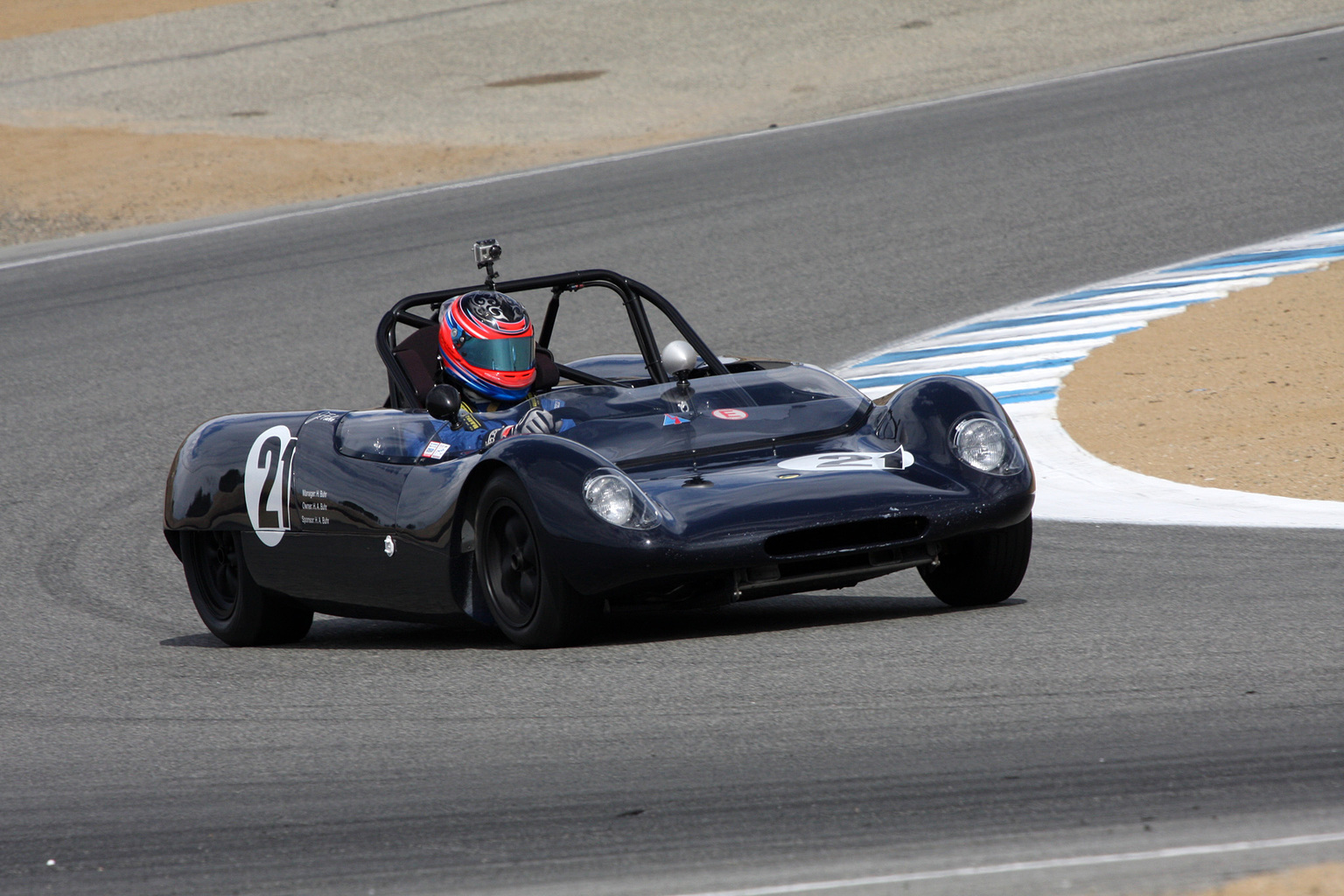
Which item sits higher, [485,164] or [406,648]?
[485,164]

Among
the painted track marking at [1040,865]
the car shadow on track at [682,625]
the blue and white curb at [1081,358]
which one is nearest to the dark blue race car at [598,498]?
the car shadow on track at [682,625]

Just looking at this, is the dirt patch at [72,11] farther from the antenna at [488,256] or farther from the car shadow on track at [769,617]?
the car shadow on track at [769,617]

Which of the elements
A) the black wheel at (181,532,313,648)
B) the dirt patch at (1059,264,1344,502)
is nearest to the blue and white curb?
the dirt patch at (1059,264,1344,502)

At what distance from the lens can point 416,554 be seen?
6.08m

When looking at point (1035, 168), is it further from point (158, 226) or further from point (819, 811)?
point (819, 811)

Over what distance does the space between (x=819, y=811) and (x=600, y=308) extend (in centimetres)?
1054

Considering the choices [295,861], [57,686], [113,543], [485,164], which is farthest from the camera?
[485,164]

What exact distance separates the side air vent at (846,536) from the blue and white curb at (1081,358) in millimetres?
2320

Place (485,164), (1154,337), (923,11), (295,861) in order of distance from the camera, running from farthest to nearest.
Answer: (923,11) < (485,164) < (1154,337) < (295,861)

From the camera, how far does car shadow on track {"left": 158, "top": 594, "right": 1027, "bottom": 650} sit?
19.5ft

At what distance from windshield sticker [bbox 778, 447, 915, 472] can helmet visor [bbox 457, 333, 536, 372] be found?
4.13ft

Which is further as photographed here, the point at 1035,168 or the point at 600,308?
the point at 1035,168

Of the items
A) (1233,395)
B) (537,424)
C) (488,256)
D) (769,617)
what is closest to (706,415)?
(537,424)

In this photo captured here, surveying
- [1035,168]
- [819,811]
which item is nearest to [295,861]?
[819,811]
